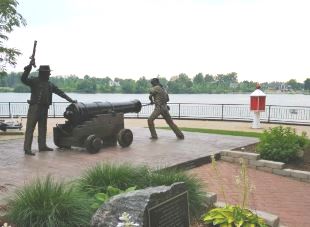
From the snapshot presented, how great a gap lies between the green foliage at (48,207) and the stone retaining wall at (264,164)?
5.82m

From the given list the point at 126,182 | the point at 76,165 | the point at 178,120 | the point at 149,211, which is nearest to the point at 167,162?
the point at 76,165

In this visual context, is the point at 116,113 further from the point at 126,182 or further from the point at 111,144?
the point at 126,182

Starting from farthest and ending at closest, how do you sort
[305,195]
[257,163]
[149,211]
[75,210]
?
[257,163]
[305,195]
[75,210]
[149,211]

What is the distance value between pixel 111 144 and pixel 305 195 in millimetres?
5334

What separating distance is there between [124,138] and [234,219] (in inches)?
262

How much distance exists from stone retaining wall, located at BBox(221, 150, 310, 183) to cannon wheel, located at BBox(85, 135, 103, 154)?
10.4 ft

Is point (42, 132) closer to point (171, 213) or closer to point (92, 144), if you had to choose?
point (92, 144)

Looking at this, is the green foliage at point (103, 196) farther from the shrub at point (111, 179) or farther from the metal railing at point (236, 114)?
the metal railing at point (236, 114)

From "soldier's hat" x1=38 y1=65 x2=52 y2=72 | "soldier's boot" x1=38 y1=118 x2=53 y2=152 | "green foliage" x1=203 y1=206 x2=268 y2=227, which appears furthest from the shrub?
"soldier's hat" x1=38 y1=65 x2=52 y2=72

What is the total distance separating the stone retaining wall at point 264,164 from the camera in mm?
8908

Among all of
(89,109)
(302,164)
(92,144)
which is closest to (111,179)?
(92,144)

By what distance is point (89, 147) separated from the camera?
988 centimetres

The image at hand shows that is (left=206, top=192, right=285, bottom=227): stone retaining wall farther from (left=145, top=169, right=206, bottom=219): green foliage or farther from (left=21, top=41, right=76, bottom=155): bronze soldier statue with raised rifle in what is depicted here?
(left=21, top=41, right=76, bottom=155): bronze soldier statue with raised rifle

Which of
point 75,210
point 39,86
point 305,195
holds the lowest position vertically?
point 305,195
